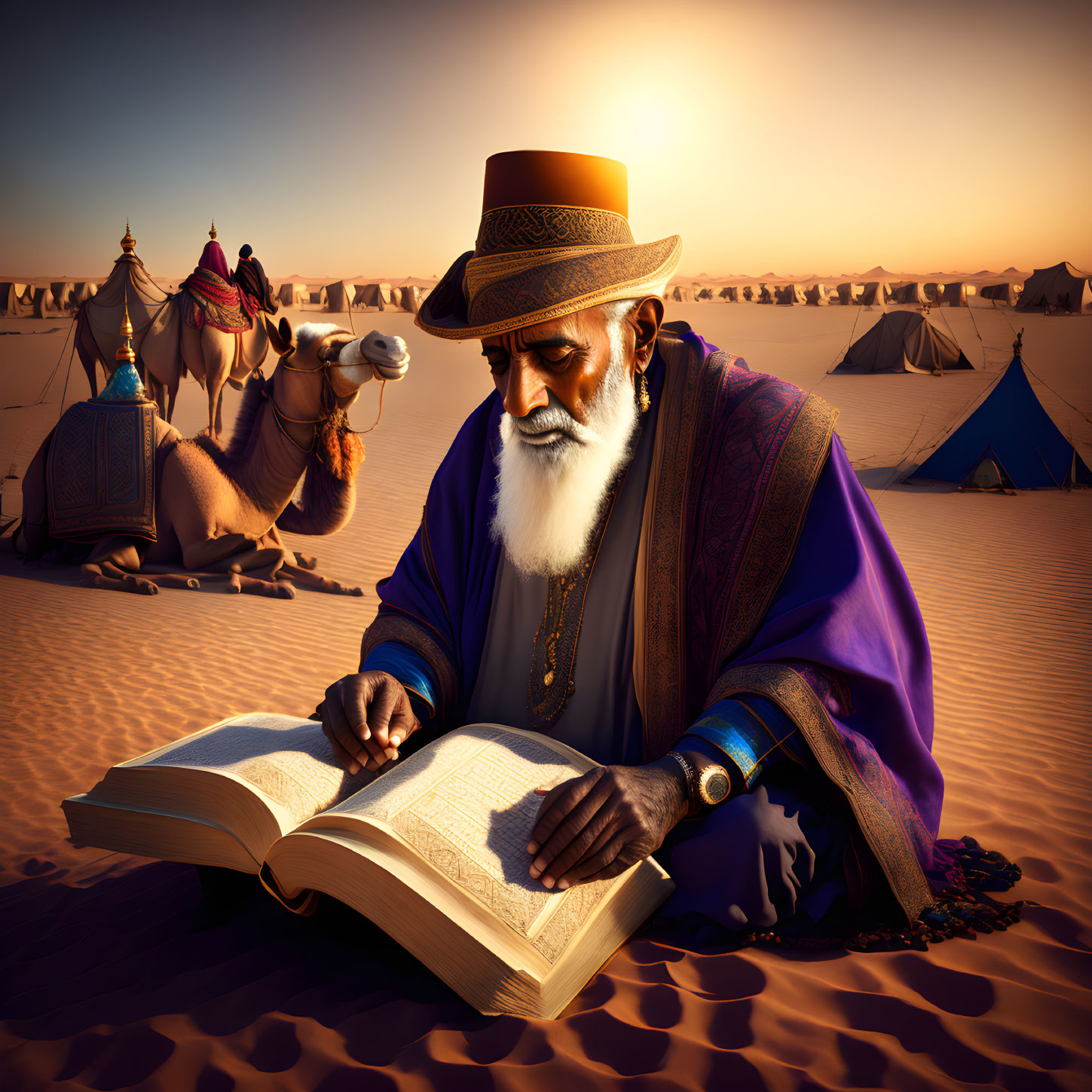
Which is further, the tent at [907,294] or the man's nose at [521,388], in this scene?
the tent at [907,294]

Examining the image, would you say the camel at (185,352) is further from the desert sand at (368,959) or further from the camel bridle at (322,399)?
the desert sand at (368,959)

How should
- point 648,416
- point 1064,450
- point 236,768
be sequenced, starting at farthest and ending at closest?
point 1064,450 → point 648,416 → point 236,768

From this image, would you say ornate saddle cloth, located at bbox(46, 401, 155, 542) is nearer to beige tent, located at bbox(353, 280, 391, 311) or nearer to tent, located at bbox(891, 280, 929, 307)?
beige tent, located at bbox(353, 280, 391, 311)

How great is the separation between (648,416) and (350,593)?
5704mm

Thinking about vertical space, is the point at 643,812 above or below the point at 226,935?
above

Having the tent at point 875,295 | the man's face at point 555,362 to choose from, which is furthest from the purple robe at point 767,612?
the tent at point 875,295

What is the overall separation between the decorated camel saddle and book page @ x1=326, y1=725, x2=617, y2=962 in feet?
20.3

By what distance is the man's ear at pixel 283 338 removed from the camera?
7.28 meters

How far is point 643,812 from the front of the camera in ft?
5.79

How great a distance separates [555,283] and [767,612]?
1.02m

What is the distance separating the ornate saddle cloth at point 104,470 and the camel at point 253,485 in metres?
0.17

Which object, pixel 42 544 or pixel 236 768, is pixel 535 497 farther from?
pixel 42 544

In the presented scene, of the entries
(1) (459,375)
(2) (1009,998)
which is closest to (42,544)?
(2) (1009,998)

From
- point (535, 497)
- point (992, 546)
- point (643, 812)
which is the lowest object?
point (992, 546)
